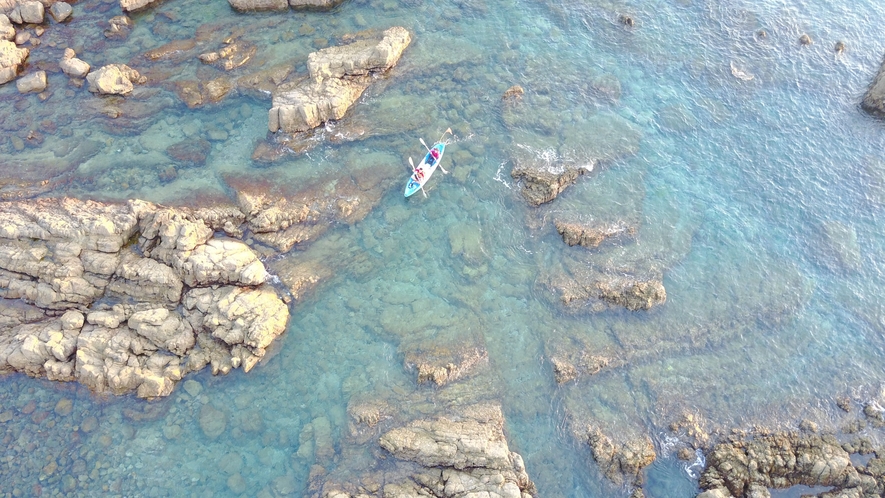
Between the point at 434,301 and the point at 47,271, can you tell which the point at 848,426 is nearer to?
the point at 434,301

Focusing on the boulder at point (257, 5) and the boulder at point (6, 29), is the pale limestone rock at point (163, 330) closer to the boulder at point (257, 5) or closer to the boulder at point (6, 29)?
the boulder at point (257, 5)

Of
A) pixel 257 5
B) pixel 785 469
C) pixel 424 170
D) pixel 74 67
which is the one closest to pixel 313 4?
pixel 257 5

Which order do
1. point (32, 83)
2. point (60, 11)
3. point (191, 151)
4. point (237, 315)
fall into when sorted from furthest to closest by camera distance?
1. point (60, 11)
2. point (32, 83)
3. point (191, 151)
4. point (237, 315)

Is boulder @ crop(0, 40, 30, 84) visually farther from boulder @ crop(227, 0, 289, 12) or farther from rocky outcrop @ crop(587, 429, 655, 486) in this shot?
rocky outcrop @ crop(587, 429, 655, 486)

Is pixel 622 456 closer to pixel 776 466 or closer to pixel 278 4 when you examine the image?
pixel 776 466

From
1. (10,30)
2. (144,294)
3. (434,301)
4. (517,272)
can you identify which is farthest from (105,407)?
(10,30)

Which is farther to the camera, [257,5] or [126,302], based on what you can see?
[257,5]

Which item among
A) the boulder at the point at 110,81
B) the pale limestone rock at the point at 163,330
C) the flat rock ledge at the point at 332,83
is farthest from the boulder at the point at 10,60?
the pale limestone rock at the point at 163,330
